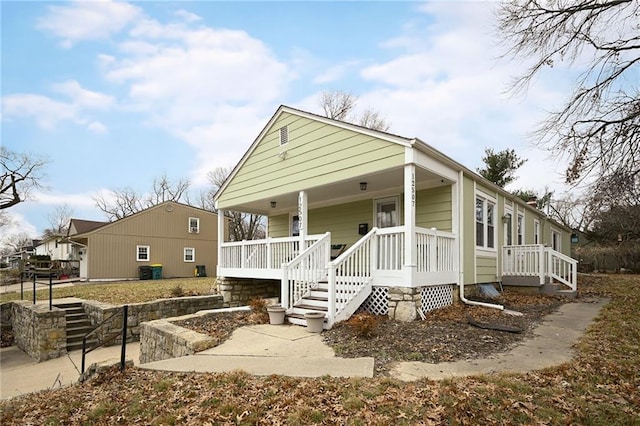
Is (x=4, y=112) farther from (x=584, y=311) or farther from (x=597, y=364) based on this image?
(x=584, y=311)

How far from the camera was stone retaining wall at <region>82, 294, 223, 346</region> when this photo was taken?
11.2 m

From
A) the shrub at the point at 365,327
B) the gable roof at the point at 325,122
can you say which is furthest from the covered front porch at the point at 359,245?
the shrub at the point at 365,327

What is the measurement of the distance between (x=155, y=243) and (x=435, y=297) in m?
A: 21.5

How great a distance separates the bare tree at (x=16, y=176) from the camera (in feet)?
88.8

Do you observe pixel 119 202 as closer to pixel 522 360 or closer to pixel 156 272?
pixel 156 272

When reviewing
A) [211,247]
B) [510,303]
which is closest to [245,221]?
Result: [211,247]

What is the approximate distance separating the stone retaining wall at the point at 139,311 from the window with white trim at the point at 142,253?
1254 cm

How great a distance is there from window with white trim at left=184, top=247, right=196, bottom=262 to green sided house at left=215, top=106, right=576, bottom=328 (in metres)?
14.5

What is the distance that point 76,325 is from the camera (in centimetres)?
1169

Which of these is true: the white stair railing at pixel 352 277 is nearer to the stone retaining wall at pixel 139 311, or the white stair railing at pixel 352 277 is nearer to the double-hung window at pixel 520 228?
the stone retaining wall at pixel 139 311

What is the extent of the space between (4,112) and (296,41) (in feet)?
24.5

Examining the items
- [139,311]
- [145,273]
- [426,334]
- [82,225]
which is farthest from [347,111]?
[426,334]

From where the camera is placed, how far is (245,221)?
34.9 meters

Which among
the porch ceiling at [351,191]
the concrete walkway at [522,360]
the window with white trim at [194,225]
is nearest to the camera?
the concrete walkway at [522,360]
